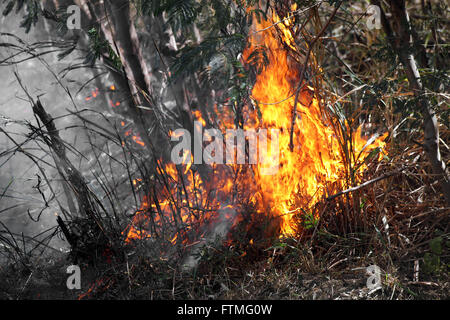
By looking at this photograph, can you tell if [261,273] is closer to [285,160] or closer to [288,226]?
[288,226]

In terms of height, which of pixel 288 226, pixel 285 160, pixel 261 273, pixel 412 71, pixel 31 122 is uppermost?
pixel 31 122

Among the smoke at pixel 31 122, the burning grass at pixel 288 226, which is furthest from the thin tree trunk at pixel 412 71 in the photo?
the smoke at pixel 31 122

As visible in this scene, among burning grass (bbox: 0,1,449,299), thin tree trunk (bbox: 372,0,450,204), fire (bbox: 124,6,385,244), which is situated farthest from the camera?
fire (bbox: 124,6,385,244)

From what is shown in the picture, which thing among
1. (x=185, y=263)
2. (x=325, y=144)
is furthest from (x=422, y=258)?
(x=185, y=263)

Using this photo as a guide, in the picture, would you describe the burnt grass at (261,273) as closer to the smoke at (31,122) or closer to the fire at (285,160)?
the fire at (285,160)

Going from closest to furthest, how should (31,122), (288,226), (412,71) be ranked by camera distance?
(412,71), (288,226), (31,122)

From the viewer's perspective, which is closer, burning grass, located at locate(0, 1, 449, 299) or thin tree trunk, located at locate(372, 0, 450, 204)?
thin tree trunk, located at locate(372, 0, 450, 204)

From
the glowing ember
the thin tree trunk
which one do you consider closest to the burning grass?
the glowing ember

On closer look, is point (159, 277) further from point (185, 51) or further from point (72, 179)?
point (185, 51)

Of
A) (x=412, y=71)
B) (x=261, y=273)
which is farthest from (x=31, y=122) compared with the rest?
(x=412, y=71)

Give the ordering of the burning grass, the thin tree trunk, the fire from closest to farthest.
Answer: the thin tree trunk → the burning grass → the fire

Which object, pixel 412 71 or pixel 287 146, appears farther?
pixel 287 146

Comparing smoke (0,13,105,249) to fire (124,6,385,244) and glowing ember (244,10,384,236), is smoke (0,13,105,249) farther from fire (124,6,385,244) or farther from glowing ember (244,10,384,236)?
glowing ember (244,10,384,236)

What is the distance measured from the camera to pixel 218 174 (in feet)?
9.08
